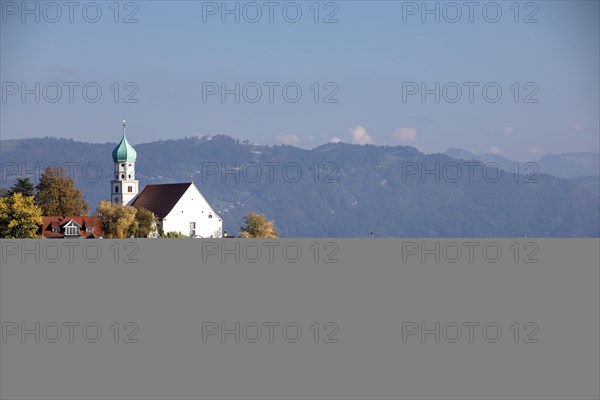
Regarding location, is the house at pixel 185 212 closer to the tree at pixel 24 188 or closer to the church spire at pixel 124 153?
the church spire at pixel 124 153

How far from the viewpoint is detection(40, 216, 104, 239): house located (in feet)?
391

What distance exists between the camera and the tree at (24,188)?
123 m

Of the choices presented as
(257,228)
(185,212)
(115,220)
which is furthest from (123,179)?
(257,228)

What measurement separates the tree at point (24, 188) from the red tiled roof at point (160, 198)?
2489 cm

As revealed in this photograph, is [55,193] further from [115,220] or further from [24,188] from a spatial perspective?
[115,220]

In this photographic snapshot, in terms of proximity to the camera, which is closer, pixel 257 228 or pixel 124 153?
pixel 257 228

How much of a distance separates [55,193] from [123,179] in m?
43.2

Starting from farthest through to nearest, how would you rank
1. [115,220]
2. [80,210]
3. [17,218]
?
[80,210], [115,220], [17,218]

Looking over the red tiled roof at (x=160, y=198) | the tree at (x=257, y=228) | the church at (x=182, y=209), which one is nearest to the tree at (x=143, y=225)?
the church at (x=182, y=209)

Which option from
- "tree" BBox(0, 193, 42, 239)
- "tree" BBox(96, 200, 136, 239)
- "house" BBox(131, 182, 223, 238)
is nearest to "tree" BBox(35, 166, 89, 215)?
"tree" BBox(96, 200, 136, 239)

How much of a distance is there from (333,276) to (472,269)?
8030 millimetres

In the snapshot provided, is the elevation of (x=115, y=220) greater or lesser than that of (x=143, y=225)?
greater

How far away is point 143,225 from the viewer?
12719 cm

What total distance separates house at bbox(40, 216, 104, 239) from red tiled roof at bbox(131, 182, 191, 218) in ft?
77.5
